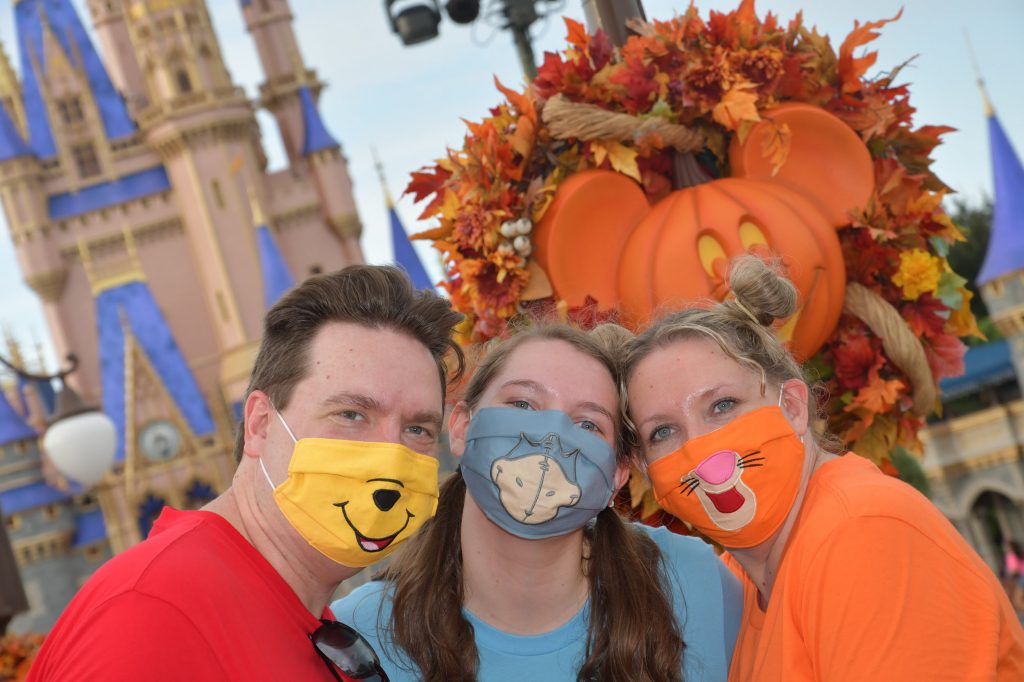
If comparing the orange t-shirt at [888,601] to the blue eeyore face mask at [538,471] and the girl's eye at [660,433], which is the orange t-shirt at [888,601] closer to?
the girl's eye at [660,433]

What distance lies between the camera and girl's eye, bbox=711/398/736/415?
2512 mm

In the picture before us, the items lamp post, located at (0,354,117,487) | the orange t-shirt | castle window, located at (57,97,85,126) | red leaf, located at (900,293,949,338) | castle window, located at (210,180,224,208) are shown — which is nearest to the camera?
the orange t-shirt

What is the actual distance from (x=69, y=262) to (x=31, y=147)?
3694 mm

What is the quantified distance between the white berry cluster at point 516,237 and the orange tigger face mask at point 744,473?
84 centimetres

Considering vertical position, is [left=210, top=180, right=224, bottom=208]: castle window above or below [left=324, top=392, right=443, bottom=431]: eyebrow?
above

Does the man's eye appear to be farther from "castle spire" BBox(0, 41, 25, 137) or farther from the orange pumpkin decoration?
"castle spire" BBox(0, 41, 25, 137)

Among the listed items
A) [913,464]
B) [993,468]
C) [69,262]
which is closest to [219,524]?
[913,464]

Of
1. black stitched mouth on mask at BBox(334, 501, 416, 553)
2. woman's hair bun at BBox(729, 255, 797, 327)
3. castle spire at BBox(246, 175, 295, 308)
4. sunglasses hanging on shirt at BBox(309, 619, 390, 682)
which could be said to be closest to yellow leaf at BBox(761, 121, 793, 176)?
woman's hair bun at BBox(729, 255, 797, 327)

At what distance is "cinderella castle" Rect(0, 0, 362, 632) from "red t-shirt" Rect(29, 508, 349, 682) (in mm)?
27590

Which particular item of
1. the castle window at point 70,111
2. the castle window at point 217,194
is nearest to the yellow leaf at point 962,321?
the castle window at point 217,194

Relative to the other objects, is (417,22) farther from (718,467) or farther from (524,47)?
(718,467)

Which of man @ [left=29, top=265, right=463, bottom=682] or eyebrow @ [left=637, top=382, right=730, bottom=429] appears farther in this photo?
eyebrow @ [left=637, top=382, right=730, bottom=429]

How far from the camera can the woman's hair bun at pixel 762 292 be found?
2652 millimetres

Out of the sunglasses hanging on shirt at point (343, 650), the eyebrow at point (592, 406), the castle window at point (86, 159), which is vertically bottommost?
the sunglasses hanging on shirt at point (343, 650)
